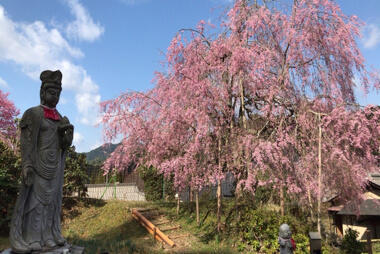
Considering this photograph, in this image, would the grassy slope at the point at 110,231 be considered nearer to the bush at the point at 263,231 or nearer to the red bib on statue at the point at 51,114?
the bush at the point at 263,231

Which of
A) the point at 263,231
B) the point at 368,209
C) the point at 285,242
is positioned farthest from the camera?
the point at 368,209

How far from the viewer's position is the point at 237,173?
10891 mm

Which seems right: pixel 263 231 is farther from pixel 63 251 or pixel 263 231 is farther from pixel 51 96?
pixel 51 96

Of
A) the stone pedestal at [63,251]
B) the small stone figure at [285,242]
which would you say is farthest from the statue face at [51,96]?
the small stone figure at [285,242]

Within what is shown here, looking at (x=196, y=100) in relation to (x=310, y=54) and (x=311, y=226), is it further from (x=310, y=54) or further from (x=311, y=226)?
(x=311, y=226)

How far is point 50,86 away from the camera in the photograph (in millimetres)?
5027

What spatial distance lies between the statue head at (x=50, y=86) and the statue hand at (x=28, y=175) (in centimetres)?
120

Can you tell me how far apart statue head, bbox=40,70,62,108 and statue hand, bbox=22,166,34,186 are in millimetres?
1196

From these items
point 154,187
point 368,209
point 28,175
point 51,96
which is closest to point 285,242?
point 28,175

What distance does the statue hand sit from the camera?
4.51 meters

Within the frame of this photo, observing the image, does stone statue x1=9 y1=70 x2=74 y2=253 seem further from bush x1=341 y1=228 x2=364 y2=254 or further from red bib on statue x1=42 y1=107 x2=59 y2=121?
bush x1=341 y1=228 x2=364 y2=254

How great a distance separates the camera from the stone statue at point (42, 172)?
452 cm

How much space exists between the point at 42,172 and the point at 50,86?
1501 millimetres

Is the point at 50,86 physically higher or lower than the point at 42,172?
higher
